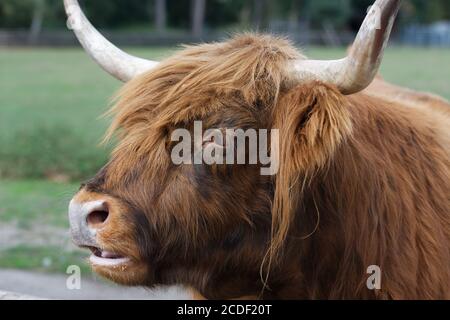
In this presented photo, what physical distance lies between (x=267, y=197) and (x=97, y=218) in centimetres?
67

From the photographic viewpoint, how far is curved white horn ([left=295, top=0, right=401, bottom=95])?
241 centimetres

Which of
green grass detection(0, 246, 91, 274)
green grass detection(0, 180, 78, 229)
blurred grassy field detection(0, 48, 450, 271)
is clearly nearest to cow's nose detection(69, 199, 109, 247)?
blurred grassy field detection(0, 48, 450, 271)

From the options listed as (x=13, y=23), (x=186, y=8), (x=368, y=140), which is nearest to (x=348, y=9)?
(x=186, y=8)

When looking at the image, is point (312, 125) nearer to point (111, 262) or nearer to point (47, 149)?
point (111, 262)

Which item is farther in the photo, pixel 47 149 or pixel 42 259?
pixel 47 149

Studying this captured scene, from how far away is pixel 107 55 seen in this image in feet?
11.3

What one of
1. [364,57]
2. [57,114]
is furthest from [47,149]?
[364,57]

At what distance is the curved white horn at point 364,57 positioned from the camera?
2412mm

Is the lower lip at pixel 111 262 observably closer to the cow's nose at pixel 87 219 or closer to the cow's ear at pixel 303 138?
the cow's nose at pixel 87 219

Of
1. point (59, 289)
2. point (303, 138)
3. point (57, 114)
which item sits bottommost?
point (59, 289)

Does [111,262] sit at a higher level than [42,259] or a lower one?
higher

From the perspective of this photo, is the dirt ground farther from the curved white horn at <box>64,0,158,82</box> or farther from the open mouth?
the open mouth

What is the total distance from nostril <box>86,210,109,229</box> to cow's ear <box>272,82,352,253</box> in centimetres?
66

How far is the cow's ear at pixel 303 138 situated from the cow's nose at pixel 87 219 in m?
0.67
